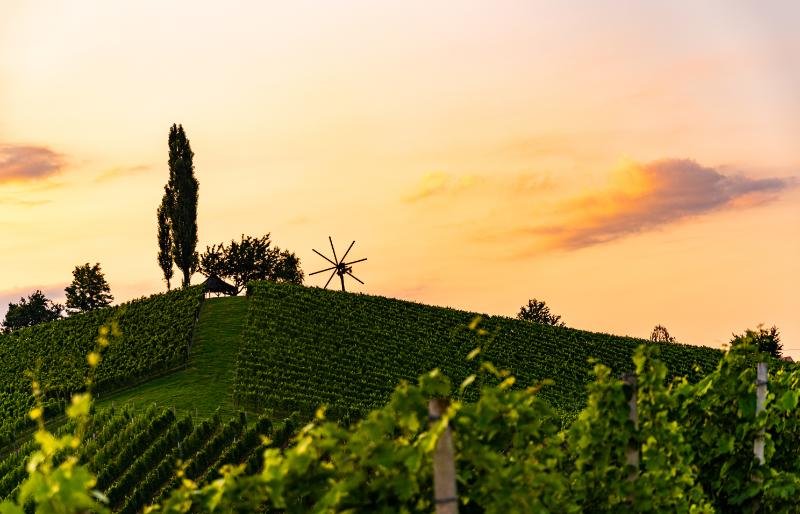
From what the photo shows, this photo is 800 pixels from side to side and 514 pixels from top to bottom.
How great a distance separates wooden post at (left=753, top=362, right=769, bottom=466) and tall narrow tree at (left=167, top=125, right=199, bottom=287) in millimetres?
49874

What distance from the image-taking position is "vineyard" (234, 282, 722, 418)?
32.7m

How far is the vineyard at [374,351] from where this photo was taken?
32.7m

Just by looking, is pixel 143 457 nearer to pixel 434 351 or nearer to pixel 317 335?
pixel 317 335

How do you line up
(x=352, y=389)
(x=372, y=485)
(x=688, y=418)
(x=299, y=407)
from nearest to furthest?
1. (x=372, y=485)
2. (x=688, y=418)
3. (x=299, y=407)
4. (x=352, y=389)

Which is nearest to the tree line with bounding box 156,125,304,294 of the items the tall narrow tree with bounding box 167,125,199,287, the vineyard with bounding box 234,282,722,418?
the tall narrow tree with bounding box 167,125,199,287

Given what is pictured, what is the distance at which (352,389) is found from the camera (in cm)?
3350

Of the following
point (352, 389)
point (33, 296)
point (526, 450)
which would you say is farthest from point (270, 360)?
point (33, 296)

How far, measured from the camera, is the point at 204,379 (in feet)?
111

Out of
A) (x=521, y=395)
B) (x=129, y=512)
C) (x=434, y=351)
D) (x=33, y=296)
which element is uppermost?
(x=33, y=296)

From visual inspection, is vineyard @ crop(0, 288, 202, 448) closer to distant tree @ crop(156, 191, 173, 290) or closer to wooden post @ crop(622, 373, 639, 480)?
distant tree @ crop(156, 191, 173, 290)

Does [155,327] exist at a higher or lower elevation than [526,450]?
higher

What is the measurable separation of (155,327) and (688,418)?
36.7m

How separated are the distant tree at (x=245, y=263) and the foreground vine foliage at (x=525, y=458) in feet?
210

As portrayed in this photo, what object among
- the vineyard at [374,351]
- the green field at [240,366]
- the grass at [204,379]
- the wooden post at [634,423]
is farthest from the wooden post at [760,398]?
the grass at [204,379]
